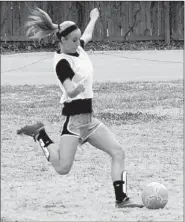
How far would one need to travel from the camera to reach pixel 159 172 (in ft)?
28.7

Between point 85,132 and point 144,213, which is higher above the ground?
point 85,132

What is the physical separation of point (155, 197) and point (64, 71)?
1.30m

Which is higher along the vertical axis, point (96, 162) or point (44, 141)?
point (44, 141)

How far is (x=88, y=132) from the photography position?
730 cm

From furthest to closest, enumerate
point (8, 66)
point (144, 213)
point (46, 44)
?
point (46, 44), point (8, 66), point (144, 213)

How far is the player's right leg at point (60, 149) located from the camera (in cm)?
729

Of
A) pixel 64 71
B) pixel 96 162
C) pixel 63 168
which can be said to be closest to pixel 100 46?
pixel 96 162

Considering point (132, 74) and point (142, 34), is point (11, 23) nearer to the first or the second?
point (142, 34)

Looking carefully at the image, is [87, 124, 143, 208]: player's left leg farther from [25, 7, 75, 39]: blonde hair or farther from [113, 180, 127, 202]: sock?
[25, 7, 75, 39]: blonde hair

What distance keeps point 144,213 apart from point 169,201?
48 centimetres

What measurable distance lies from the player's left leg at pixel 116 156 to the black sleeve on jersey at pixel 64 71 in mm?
534

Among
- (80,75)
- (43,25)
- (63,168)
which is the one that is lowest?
(63,168)

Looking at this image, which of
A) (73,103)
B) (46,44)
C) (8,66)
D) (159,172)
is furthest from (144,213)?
(46,44)

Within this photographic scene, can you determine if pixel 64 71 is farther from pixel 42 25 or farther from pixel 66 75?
pixel 42 25
